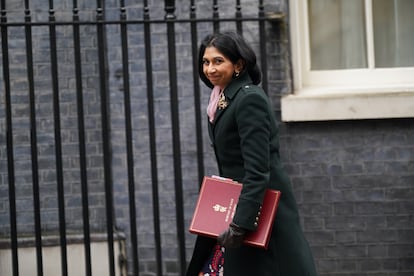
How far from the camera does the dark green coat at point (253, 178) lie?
13.6 ft

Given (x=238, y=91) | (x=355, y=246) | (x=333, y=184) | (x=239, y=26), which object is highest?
(x=239, y=26)

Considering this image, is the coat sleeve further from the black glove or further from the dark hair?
the dark hair

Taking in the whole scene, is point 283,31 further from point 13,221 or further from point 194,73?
point 13,221

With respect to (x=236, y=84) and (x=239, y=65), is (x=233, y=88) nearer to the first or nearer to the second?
(x=236, y=84)

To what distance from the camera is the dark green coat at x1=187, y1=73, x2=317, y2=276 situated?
13.6 ft

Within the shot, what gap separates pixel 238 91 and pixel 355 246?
2705mm

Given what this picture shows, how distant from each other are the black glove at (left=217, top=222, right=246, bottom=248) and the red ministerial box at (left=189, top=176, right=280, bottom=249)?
0.16 ft

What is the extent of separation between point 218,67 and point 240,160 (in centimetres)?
44

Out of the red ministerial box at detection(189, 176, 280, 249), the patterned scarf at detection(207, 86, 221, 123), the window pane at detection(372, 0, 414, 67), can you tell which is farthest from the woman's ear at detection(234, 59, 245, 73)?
the window pane at detection(372, 0, 414, 67)

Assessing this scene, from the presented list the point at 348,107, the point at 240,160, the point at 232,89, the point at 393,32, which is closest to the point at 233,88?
the point at 232,89

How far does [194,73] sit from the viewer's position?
243 inches

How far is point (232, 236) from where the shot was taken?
4.17 metres

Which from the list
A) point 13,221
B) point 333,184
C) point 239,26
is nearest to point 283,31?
point 239,26

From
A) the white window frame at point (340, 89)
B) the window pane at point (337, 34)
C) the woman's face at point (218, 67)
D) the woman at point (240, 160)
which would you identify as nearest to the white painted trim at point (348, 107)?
the white window frame at point (340, 89)
